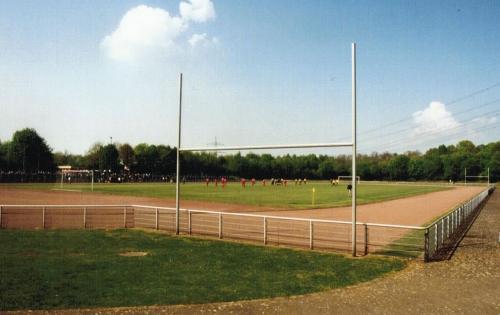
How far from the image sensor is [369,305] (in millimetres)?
7711

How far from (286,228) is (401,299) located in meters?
10.2

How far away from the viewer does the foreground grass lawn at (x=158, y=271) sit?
26.7 feet

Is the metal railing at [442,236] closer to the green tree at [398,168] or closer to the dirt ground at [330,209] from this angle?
the dirt ground at [330,209]

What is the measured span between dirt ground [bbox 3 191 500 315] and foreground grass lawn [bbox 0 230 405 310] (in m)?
0.42

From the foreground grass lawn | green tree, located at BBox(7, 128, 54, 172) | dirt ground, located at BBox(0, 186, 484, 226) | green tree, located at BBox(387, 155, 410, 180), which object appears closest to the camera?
the foreground grass lawn

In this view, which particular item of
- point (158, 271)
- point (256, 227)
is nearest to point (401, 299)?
point (158, 271)

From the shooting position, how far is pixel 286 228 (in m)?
18.2

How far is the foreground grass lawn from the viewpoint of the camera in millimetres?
8133

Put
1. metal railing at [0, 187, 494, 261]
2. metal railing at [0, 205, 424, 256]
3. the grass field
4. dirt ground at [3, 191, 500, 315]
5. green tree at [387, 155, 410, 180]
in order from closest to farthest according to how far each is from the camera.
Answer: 1. dirt ground at [3, 191, 500, 315]
2. metal railing at [0, 187, 494, 261]
3. metal railing at [0, 205, 424, 256]
4. the grass field
5. green tree at [387, 155, 410, 180]

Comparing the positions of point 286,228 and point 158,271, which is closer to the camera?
point 158,271

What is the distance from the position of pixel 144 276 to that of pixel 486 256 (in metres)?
10.7

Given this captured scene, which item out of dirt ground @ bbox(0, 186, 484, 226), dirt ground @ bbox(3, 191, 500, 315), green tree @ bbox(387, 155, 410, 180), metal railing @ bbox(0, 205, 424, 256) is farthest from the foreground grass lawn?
green tree @ bbox(387, 155, 410, 180)

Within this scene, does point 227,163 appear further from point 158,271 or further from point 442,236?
point 158,271

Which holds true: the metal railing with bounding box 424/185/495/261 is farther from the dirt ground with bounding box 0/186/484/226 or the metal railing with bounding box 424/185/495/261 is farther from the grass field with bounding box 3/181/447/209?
the grass field with bounding box 3/181/447/209
